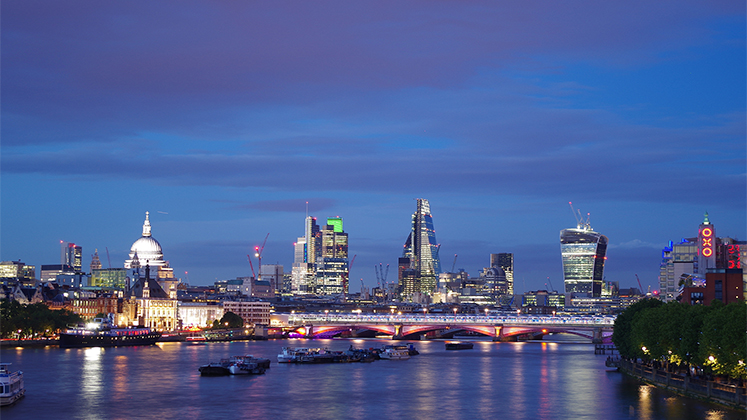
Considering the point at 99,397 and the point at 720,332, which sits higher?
the point at 720,332

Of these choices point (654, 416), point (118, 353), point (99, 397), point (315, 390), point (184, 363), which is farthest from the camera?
point (118, 353)

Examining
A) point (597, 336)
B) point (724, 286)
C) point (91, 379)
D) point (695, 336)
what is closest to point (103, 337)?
point (91, 379)

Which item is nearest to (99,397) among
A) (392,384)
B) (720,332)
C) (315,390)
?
(315,390)

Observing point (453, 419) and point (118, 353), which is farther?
point (118, 353)

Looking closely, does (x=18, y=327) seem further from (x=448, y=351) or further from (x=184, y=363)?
(x=448, y=351)

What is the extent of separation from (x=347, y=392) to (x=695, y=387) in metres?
29.5

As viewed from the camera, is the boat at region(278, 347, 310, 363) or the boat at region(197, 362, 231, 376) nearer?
the boat at region(197, 362, 231, 376)

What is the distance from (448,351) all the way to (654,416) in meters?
91.9

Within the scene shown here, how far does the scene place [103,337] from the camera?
6575 inches

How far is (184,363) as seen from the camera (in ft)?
400

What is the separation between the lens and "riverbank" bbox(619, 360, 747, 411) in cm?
6714

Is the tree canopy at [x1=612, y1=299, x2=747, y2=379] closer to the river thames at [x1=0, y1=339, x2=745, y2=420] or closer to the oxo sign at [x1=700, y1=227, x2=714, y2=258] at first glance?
the river thames at [x1=0, y1=339, x2=745, y2=420]

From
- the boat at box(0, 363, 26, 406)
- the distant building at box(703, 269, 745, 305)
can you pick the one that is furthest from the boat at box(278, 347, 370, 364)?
the boat at box(0, 363, 26, 406)

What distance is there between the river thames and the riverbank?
981mm
